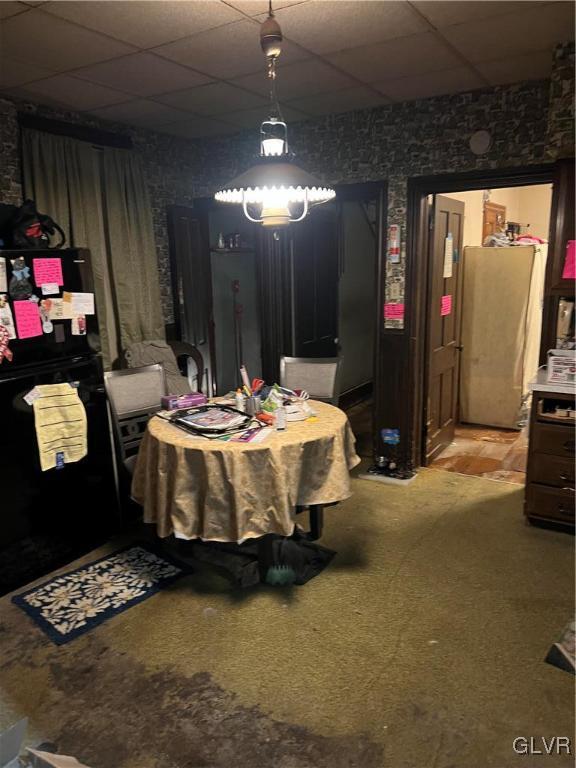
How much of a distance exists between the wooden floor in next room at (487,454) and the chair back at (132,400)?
2191mm

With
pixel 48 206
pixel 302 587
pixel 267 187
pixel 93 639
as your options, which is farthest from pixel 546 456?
pixel 48 206

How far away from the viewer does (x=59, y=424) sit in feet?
9.46

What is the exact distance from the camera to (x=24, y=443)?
275 cm

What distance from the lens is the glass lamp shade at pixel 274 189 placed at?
85.2 inches

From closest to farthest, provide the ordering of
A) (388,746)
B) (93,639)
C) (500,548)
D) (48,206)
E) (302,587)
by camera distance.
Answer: (388,746) → (93,639) → (302,587) → (500,548) → (48,206)

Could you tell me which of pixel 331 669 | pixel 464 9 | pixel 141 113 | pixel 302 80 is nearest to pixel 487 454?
pixel 331 669

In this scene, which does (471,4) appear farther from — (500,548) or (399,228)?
(500,548)

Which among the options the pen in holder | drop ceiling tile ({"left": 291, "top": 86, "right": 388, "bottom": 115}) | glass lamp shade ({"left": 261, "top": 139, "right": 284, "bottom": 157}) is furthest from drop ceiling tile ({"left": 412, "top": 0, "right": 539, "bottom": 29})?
the pen in holder

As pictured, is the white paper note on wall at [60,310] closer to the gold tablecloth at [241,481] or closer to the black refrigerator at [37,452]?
the black refrigerator at [37,452]

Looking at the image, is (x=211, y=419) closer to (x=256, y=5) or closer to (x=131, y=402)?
(x=131, y=402)

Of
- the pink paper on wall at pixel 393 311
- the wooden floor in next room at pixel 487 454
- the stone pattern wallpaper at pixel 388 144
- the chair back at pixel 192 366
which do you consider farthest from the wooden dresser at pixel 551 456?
the chair back at pixel 192 366

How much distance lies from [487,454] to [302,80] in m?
3.10

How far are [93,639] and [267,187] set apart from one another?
2053 mm

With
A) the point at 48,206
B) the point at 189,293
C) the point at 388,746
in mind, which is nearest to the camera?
the point at 388,746
